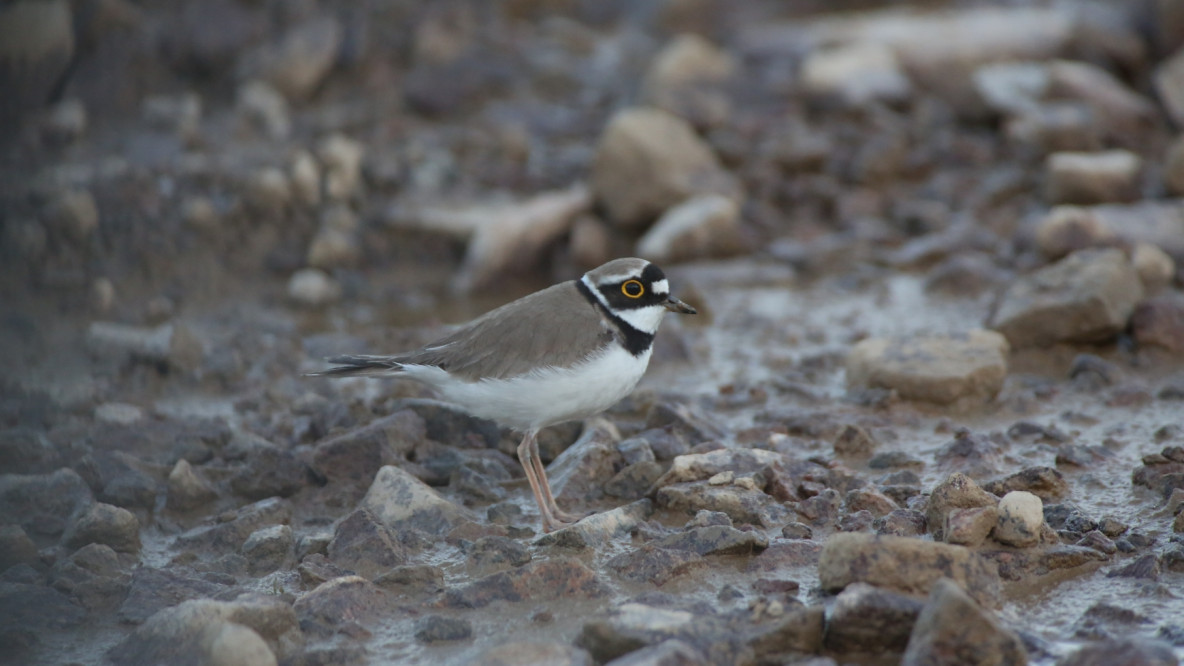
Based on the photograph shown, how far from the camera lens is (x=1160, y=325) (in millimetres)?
7371

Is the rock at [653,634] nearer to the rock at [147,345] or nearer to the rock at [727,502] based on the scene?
the rock at [727,502]

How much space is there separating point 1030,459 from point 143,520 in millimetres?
4621

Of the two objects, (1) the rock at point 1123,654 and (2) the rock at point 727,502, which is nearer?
(1) the rock at point 1123,654

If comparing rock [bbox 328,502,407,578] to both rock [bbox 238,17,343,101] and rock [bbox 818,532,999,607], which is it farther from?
rock [bbox 238,17,343,101]

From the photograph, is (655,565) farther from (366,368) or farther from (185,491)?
(185,491)

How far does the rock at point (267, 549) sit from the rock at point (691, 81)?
6.81 metres

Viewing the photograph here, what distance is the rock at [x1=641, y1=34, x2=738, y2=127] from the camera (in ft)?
36.3

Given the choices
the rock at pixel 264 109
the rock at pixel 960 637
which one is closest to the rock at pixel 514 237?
the rock at pixel 264 109

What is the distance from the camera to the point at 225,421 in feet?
22.1

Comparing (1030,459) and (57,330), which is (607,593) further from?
(57,330)

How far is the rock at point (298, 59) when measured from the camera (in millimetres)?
10922

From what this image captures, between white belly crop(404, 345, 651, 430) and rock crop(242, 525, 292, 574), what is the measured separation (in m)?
1.16

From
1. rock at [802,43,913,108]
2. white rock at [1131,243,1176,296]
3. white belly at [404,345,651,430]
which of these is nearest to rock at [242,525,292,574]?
white belly at [404,345,651,430]

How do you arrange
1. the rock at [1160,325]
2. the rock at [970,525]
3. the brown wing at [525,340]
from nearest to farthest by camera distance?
the rock at [970,525] < the brown wing at [525,340] < the rock at [1160,325]
